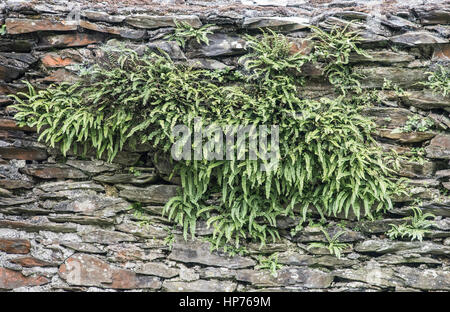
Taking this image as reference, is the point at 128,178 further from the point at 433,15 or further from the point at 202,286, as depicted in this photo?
the point at 433,15

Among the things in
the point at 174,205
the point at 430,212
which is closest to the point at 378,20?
the point at 430,212

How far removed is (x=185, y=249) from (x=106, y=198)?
1.30 m

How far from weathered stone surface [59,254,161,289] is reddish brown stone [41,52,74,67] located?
2697 mm

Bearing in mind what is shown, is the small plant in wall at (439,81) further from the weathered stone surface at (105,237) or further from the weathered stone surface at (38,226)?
the weathered stone surface at (38,226)

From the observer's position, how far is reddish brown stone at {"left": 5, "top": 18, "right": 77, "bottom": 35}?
5.00m

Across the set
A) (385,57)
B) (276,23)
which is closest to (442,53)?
(385,57)

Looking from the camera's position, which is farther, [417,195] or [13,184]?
[13,184]

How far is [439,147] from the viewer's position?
485 cm

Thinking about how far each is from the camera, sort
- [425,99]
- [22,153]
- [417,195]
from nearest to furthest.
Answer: [417,195] → [425,99] → [22,153]

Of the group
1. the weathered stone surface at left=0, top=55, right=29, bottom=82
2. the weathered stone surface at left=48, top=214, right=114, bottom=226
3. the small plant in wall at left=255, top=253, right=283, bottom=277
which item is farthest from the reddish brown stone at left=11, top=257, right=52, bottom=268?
the small plant in wall at left=255, top=253, right=283, bottom=277

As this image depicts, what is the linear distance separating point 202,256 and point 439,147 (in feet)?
11.6

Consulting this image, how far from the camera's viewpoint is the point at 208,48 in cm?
505

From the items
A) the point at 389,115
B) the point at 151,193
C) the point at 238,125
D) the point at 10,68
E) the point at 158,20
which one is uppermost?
the point at 158,20

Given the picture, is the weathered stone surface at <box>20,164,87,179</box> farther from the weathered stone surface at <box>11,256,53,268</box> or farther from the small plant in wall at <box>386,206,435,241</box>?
the small plant in wall at <box>386,206,435,241</box>
